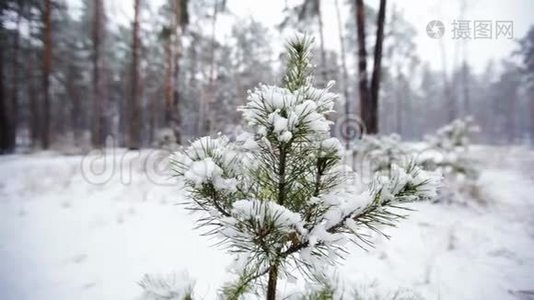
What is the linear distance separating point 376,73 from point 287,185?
16.6 feet

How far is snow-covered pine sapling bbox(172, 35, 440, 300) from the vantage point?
894 millimetres

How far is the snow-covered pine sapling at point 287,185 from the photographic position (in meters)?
0.89

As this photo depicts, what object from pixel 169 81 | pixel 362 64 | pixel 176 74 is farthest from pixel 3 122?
pixel 362 64

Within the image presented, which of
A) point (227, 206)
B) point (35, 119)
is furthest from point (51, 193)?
point (35, 119)

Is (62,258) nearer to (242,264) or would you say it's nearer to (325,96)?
(242,264)

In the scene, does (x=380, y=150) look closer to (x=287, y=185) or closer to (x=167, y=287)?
(x=287, y=185)

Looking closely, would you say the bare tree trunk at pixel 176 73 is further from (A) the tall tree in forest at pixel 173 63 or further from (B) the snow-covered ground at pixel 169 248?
(B) the snow-covered ground at pixel 169 248

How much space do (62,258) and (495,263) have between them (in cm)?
437

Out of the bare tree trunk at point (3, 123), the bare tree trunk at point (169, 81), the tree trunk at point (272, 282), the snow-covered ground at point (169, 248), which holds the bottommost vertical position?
the snow-covered ground at point (169, 248)

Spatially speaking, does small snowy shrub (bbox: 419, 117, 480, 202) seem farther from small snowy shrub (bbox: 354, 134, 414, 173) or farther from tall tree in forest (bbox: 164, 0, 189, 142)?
tall tree in forest (bbox: 164, 0, 189, 142)

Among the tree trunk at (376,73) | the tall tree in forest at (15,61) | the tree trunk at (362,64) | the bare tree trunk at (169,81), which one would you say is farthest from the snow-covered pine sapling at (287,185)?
the tall tree in forest at (15,61)

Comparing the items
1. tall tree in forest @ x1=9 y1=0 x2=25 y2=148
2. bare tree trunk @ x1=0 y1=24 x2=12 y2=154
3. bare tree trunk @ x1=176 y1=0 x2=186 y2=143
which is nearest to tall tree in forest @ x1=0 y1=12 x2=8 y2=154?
bare tree trunk @ x1=0 y1=24 x2=12 y2=154

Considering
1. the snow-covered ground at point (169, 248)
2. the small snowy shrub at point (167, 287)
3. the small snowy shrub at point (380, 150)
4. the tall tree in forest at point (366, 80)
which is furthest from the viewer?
the tall tree in forest at point (366, 80)

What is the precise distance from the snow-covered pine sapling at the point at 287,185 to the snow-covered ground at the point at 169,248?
20.2 inches
